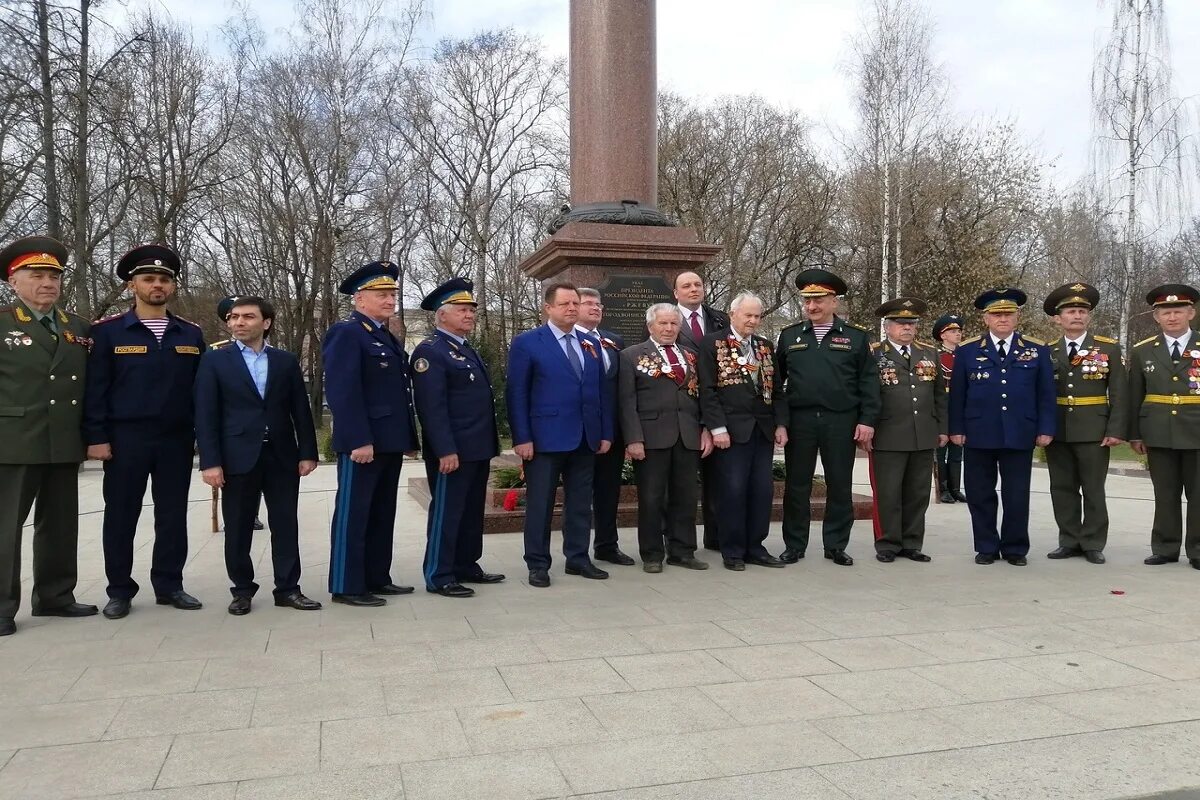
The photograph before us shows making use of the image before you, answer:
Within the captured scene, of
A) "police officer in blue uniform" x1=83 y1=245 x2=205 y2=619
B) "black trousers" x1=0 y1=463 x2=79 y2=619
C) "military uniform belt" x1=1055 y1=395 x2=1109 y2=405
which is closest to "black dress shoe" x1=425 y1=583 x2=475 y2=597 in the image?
"police officer in blue uniform" x1=83 y1=245 x2=205 y2=619

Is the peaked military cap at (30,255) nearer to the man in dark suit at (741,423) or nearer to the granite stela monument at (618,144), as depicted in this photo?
the granite stela monument at (618,144)

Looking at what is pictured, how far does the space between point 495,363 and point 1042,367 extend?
58.6ft

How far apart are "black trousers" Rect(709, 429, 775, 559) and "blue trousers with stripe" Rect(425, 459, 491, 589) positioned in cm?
163

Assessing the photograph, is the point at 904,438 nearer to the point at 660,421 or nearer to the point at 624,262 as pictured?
the point at 660,421

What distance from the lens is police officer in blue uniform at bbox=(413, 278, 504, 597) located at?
217 inches

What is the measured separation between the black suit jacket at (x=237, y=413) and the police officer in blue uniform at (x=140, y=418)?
25cm

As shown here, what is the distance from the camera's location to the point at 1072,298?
6809mm

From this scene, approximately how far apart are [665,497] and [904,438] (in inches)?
69.9

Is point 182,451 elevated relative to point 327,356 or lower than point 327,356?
lower

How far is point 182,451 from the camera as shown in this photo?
5367 mm

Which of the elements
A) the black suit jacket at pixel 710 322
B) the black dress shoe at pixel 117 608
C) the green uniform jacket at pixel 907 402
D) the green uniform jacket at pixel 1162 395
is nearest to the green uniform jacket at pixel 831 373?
the green uniform jacket at pixel 907 402

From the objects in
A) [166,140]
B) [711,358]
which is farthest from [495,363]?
[711,358]

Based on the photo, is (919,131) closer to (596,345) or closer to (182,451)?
(596,345)

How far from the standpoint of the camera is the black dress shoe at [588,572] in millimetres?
5988
